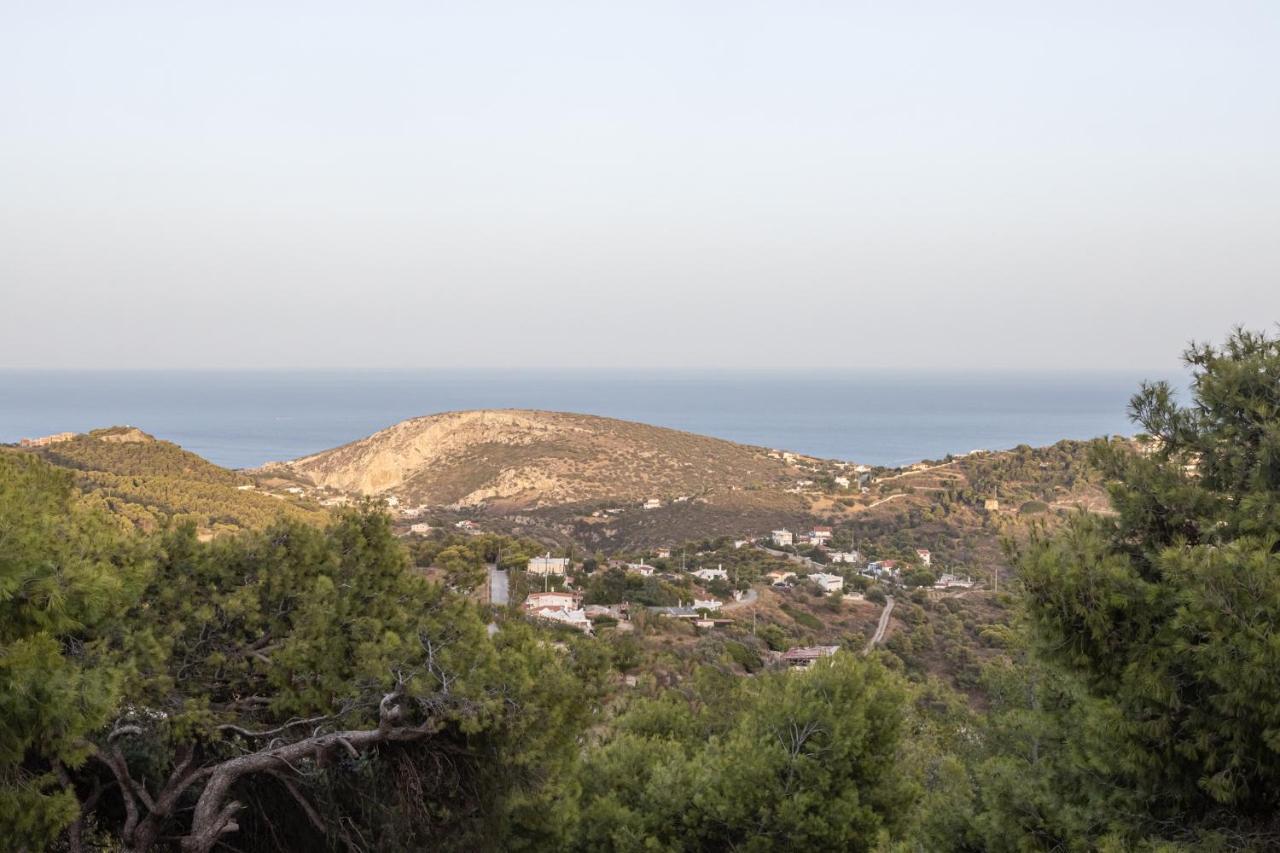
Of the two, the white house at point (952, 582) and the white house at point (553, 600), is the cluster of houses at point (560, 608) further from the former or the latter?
the white house at point (952, 582)

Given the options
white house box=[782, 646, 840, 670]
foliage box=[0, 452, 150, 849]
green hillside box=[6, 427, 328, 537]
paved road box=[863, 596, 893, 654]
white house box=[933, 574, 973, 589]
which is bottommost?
white house box=[933, 574, 973, 589]

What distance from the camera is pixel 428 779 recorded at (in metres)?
6.41

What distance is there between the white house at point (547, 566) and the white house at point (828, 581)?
31.4 feet

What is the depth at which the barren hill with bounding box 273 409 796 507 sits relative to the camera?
202ft

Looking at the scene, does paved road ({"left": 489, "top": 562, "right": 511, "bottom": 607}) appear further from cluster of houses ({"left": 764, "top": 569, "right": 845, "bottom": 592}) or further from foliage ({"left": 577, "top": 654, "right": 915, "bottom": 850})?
foliage ({"left": 577, "top": 654, "right": 915, "bottom": 850})

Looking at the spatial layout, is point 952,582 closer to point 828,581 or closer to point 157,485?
point 828,581

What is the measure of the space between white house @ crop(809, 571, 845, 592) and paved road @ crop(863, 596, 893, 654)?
70.3 inches

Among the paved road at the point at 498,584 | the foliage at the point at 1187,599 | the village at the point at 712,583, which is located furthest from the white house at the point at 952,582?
the foliage at the point at 1187,599

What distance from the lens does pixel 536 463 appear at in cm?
6488

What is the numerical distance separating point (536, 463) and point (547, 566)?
110 ft

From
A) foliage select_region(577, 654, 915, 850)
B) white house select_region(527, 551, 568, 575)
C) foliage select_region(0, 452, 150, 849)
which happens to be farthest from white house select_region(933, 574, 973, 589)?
foliage select_region(0, 452, 150, 849)

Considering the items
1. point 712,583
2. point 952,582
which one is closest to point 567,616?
point 712,583

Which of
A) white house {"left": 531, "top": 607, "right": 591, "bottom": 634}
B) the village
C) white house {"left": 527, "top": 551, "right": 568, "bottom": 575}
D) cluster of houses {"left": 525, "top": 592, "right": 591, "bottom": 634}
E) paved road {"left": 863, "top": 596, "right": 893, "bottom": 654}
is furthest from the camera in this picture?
white house {"left": 527, "top": 551, "right": 568, "bottom": 575}

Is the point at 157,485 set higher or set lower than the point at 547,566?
higher
